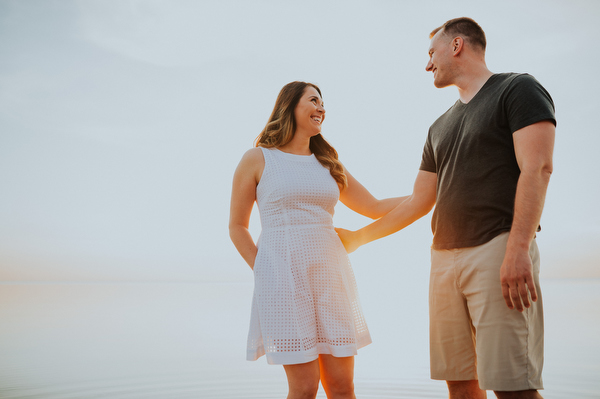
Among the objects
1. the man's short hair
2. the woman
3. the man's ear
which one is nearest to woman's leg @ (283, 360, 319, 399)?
the woman

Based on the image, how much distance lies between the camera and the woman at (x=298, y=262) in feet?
7.79

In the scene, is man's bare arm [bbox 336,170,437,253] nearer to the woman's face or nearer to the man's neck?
the man's neck

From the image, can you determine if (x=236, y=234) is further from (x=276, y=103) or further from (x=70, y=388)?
(x=70, y=388)

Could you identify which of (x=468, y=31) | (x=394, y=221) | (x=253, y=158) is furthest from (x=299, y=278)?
(x=468, y=31)

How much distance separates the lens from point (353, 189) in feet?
10.3

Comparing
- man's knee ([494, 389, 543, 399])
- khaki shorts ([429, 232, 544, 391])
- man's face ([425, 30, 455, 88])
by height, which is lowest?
man's knee ([494, 389, 543, 399])

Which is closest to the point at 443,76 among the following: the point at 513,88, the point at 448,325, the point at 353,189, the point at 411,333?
the point at 513,88

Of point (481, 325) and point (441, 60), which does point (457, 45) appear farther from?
point (481, 325)

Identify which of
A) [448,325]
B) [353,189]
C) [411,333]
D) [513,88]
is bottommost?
[411,333]

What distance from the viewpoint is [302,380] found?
2.32 metres

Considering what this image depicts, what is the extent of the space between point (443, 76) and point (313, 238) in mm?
1183

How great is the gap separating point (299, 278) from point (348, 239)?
0.62 metres

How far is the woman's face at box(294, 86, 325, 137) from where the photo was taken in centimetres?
287

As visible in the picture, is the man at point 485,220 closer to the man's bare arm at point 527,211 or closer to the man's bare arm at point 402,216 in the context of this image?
the man's bare arm at point 527,211
